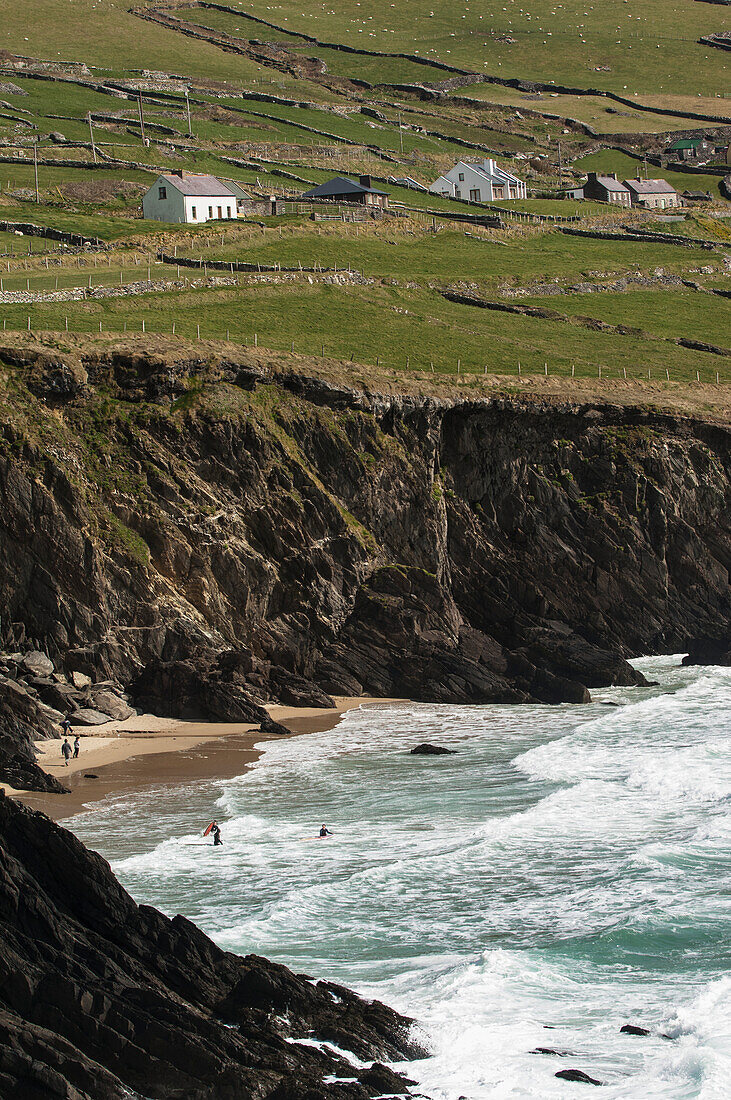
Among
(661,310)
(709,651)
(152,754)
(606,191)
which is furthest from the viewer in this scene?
(606,191)

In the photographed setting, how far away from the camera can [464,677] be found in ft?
181

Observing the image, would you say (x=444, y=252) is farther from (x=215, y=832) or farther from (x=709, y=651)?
(x=215, y=832)

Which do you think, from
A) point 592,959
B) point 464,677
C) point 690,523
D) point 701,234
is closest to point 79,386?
point 464,677

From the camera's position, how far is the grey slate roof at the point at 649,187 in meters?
137

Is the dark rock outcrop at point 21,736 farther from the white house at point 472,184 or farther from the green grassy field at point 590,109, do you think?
the green grassy field at point 590,109

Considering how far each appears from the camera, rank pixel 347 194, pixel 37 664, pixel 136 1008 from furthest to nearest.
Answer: pixel 347 194, pixel 37 664, pixel 136 1008

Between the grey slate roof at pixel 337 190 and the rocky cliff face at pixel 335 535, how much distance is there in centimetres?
4916

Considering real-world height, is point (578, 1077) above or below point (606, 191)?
below

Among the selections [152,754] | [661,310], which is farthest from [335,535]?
[661,310]

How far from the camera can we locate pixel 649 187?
450 ft

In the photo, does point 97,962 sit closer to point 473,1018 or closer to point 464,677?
point 473,1018

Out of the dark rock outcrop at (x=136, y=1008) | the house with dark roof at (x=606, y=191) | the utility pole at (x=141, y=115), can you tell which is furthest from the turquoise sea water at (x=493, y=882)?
the house with dark roof at (x=606, y=191)

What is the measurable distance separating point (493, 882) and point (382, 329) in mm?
47770

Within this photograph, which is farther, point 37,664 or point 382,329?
point 382,329
